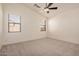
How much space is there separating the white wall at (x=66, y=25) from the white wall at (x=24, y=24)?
0.77 meters

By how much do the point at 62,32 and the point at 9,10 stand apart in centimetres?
345

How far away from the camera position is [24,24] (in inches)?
207

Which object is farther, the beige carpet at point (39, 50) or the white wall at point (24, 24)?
the white wall at point (24, 24)

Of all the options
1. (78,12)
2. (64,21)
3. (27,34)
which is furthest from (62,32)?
(27,34)

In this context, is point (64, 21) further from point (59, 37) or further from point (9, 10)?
point (9, 10)

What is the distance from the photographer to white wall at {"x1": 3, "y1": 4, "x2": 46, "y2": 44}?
14.0 feet

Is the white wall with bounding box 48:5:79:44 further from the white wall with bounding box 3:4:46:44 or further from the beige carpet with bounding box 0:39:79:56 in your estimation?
the beige carpet with bounding box 0:39:79:56

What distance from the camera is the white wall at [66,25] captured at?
15.8 feet

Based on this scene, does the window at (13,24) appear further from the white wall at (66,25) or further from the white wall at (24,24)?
the white wall at (66,25)

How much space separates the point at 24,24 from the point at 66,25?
263 cm

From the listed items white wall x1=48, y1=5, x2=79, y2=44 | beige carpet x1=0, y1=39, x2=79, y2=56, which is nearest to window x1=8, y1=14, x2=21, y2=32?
beige carpet x1=0, y1=39, x2=79, y2=56

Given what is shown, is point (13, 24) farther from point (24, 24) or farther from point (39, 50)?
point (39, 50)

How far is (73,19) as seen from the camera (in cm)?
504

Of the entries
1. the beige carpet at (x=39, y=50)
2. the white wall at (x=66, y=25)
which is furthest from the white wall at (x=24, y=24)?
the white wall at (x=66, y=25)
